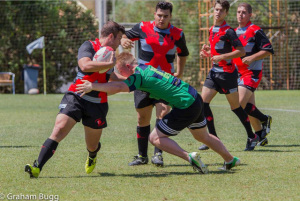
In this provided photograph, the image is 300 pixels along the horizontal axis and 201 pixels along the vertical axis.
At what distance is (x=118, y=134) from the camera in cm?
1025

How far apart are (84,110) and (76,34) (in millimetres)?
21201

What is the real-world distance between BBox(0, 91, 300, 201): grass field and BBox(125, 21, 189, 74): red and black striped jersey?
1230 mm

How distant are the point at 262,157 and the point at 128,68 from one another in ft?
7.53

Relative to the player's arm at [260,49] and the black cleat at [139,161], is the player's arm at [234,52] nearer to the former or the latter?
the player's arm at [260,49]

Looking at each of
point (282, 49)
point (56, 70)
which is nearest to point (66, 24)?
point (56, 70)

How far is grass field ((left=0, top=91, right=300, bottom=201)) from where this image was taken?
524cm

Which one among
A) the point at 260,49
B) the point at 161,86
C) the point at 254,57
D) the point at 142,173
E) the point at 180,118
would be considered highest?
the point at 260,49

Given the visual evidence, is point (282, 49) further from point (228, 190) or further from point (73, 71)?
point (228, 190)

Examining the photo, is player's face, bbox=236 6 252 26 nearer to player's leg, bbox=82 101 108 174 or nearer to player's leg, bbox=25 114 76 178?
player's leg, bbox=82 101 108 174

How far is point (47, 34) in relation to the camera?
88.2ft

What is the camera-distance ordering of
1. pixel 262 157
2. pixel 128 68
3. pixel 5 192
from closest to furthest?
1. pixel 5 192
2. pixel 128 68
3. pixel 262 157

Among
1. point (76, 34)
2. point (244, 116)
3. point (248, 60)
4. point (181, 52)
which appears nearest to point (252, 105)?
point (244, 116)

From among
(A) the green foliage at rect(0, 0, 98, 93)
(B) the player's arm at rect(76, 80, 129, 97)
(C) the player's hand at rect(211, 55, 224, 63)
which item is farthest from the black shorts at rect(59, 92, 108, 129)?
(A) the green foliage at rect(0, 0, 98, 93)

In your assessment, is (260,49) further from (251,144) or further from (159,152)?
(159,152)
